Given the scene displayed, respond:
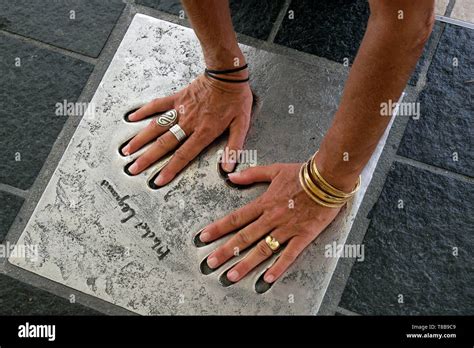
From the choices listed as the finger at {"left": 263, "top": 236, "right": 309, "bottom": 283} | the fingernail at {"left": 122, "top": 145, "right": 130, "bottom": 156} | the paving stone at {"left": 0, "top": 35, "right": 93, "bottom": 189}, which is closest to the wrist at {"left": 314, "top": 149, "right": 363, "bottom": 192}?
the finger at {"left": 263, "top": 236, "right": 309, "bottom": 283}

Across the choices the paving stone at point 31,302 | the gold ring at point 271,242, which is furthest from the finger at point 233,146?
the paving stone at point 31,302

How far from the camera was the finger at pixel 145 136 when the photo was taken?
1.52 meters

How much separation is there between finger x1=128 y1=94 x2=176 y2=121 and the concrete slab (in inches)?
1.0

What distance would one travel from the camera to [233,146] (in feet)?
5.00

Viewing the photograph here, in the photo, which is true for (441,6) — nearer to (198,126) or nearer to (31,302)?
(198,126)

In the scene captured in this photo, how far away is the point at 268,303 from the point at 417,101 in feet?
2.09

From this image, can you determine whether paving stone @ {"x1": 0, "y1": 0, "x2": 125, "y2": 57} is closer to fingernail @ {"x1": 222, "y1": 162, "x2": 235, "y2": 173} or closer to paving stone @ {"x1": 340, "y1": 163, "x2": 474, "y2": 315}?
fingernail @ {"x1": 222, "y1": 162, "x2": 235, "y2": 173}

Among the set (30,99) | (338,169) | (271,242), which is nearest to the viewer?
(338,169)

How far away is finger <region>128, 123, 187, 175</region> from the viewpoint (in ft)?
4.94

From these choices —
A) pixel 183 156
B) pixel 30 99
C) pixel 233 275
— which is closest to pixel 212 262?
pixel 233 275

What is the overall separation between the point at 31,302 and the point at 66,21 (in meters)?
0.76

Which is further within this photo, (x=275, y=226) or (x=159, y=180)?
Result: (x=159, y=180)

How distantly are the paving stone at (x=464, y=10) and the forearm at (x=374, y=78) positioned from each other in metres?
0.68
